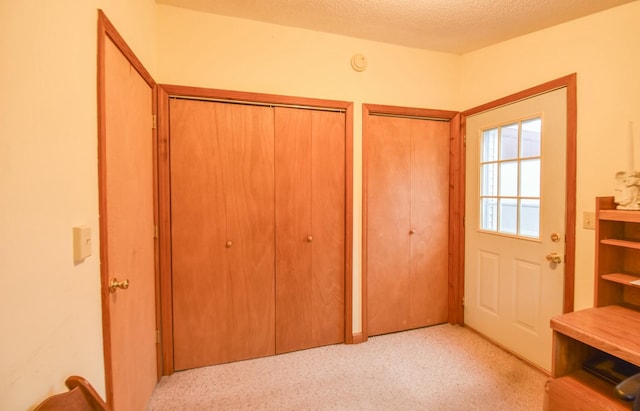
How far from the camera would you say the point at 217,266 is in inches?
77.9

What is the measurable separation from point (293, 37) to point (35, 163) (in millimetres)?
1891

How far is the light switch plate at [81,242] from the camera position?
2.95 ft

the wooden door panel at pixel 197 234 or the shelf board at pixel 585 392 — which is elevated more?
the wooden door panel at pixel 197 234

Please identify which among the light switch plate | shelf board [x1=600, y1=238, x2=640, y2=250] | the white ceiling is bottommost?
shelf board [x1=600, y1=238, x2=640, y2=250]

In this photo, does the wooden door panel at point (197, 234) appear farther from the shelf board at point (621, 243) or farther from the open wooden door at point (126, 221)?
the shelf board at point (621, 243)

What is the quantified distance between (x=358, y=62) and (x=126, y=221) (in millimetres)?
1979

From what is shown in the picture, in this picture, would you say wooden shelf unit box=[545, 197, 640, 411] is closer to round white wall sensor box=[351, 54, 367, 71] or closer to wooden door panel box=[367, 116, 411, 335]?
wooden door panel box=[367, 116, 411, 335]

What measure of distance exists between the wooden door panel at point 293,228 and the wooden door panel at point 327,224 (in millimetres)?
50

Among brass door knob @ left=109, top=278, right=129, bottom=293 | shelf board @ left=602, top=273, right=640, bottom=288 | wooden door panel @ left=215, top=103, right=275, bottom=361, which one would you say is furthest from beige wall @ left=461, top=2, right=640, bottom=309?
brass door knob @ left=109, top=278, right=129, bottom=293

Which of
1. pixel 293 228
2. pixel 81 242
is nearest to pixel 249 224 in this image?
pixel 293 228

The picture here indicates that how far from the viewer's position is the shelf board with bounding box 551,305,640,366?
3.78 ft

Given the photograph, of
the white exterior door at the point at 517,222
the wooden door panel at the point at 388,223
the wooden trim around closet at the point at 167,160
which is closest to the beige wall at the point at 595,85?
the white exterior door at the point at 517,222

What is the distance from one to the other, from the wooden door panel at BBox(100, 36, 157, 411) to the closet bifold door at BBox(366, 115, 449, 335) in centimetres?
160

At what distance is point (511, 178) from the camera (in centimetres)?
213
